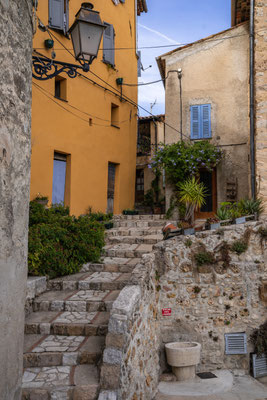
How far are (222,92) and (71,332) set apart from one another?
1078 centimetres

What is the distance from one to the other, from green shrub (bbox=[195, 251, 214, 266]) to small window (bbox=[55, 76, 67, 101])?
22.9 ft

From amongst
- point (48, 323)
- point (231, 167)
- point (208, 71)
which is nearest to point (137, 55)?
point (208, 71)

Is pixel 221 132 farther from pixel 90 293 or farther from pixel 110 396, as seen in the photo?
pixel 110 396

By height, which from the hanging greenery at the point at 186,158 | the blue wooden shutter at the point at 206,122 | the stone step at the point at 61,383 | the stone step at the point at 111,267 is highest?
the blue wooden shutter at the point at 206,122

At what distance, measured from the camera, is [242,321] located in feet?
23.1

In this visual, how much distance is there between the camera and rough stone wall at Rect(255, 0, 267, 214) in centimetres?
937

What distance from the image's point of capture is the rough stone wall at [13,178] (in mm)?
2039

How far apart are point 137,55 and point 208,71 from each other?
4148mm

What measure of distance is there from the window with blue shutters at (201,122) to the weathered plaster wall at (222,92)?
18 cm

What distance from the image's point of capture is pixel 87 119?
11727 millimetres

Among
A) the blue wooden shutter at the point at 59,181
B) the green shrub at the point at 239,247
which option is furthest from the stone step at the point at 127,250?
the blue wooden shutter at the point at 59,181

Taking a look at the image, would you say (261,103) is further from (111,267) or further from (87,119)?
(111,267)

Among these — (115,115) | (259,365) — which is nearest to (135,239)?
(259,365)

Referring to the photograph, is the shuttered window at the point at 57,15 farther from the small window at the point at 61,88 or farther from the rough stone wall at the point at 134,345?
the rough stone wall at the point at 134,345
